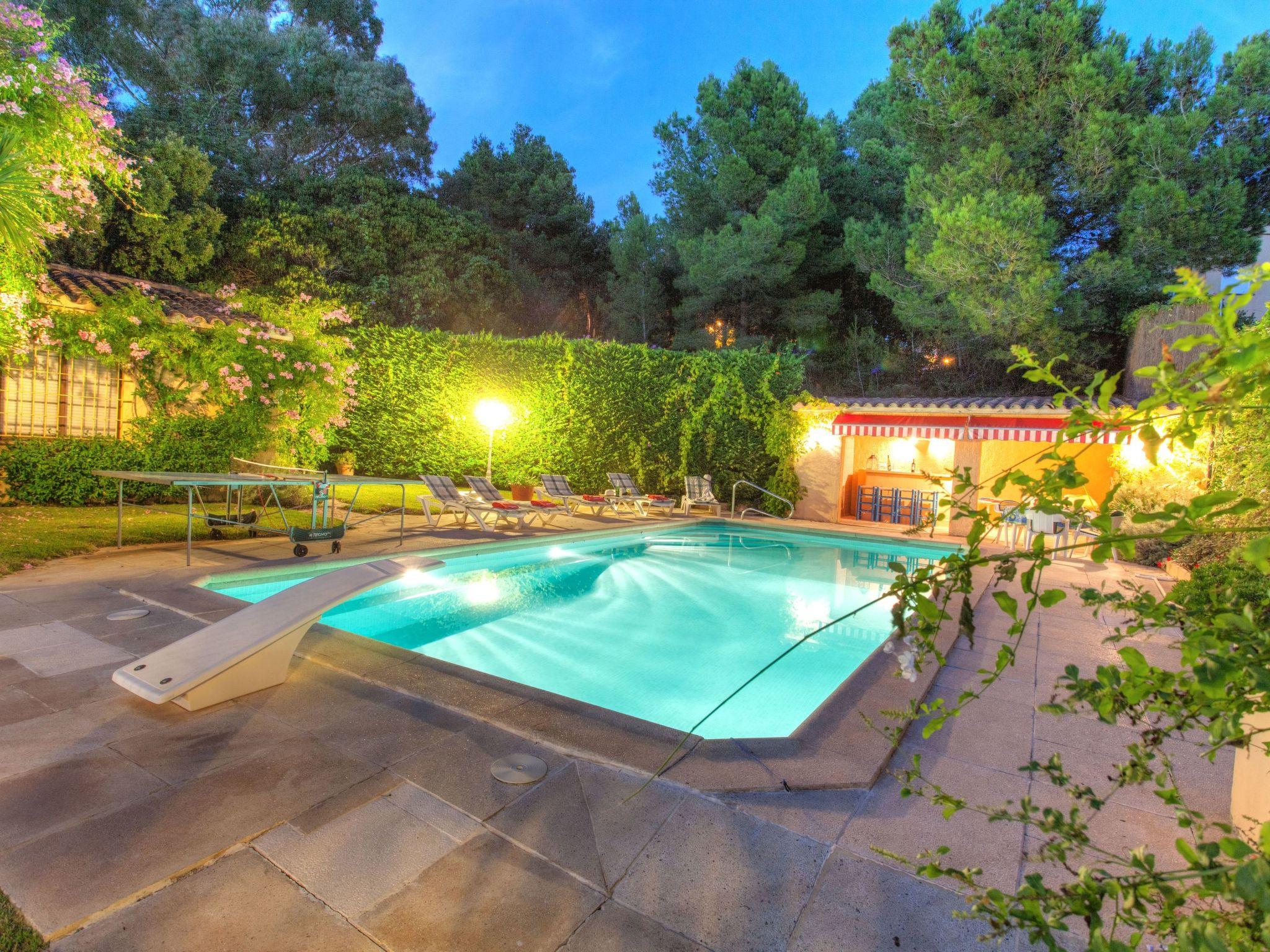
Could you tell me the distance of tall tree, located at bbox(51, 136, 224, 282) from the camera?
17453mm

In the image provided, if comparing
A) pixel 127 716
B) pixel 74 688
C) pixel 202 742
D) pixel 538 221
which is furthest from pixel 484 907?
pixel 538 221

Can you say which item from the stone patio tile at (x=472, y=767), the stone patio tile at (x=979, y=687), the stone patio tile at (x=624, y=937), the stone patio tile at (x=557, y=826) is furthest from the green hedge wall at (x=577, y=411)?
the stone patio tile at (x=624, y=937)

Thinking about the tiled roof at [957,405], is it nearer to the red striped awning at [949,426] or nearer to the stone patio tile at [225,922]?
the red striped awning at [949,426]

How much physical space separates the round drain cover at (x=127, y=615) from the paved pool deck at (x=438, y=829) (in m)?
0.79

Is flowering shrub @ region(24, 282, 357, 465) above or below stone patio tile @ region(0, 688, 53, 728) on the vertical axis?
above

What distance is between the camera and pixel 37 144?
6930 millimetres

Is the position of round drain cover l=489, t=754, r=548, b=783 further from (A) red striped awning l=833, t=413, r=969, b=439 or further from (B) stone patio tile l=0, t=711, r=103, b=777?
(A) red striped awning l=833, t=413, r=969, b=439

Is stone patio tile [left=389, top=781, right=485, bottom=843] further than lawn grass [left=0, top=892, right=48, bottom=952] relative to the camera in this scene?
Yes

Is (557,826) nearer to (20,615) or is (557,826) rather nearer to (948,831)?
(948,831)

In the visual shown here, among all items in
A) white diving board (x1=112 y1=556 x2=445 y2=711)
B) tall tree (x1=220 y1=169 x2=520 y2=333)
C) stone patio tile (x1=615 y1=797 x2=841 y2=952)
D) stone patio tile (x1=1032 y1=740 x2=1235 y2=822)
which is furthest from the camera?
tall tree (x1=220 y1=169 x2=520 y2=333)

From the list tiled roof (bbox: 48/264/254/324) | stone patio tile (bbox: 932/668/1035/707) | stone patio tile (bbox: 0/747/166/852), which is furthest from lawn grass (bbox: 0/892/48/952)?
tiled roof (bbox: 48/264/254/324)

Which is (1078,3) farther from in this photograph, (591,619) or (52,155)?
(52,155)

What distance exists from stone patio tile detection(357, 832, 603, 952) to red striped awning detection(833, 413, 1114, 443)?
1309cm

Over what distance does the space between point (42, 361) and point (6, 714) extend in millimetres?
9778
